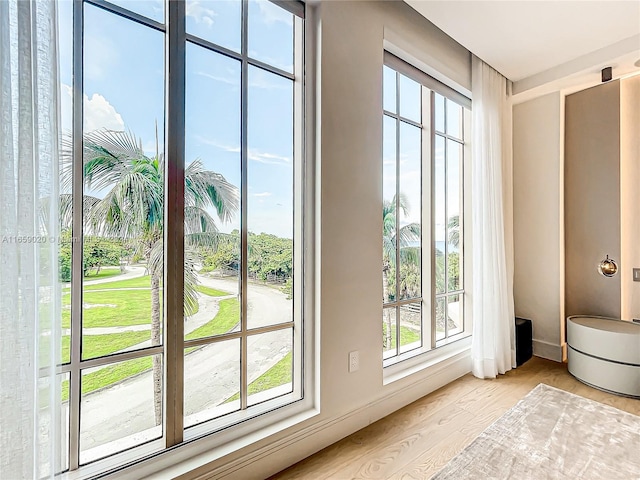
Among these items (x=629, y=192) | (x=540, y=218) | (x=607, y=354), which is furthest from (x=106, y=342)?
(x=629, y=192)

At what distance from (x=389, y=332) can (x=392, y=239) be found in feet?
2.15

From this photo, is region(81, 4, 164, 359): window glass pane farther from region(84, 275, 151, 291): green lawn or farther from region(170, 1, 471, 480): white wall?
region(170, 1, 471, 480): white wall

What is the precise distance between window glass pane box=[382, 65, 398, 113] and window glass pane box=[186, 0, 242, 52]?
3.61ft

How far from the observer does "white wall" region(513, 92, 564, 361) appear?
2994 millimetres

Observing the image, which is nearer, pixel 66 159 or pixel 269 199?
pixel 66 159

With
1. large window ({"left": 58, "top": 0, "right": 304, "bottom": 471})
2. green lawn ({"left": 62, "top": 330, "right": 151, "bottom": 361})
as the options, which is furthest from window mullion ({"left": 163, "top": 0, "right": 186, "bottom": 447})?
green lawn ({"left": 62, "top": 330, "right": 151, "bottom": 361})

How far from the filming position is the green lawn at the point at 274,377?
167cm

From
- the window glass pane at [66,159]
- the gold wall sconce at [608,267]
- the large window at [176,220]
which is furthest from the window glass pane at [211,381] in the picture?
the gold wall sconce at [608,267]

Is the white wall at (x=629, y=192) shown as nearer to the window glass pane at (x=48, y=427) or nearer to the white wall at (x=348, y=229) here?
the white wall at (x=348, y=229)

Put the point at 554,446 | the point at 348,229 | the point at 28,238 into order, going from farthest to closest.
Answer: the point at 348,229 < the point at 554,446 < the point at 28,238

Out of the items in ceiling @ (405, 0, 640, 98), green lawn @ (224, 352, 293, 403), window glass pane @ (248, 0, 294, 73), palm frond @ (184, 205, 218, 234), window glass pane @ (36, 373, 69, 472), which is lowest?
green lawn @ (224, 352, 293, 403)

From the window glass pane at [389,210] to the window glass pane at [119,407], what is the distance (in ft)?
4.91

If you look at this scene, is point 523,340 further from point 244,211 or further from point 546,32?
point 244,211

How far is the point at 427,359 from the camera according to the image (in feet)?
8.16
